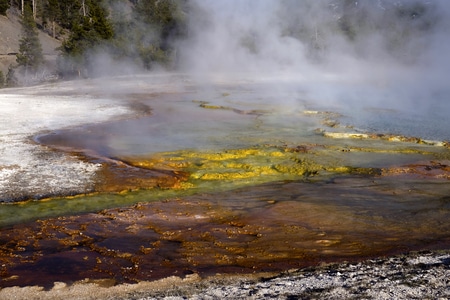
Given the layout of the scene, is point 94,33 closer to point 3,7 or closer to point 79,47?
point 79,47

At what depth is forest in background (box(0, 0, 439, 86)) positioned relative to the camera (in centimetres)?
2020

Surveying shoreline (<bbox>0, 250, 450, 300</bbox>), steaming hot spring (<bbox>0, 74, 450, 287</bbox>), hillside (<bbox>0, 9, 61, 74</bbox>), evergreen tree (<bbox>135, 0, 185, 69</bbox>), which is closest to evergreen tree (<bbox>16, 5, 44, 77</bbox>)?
hillside (<bbox>0, 9, 61, 74</bbox>)

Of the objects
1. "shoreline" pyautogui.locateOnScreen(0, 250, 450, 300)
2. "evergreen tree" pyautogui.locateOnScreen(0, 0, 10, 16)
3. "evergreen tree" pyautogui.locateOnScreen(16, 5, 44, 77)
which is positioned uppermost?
"evergreen tree" pyautogui.locateOnScreen(0, 0, 10, 16)

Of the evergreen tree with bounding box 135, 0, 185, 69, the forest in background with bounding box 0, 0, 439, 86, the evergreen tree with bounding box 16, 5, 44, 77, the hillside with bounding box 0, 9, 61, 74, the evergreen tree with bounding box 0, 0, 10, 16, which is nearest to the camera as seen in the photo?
the forest in background with bounding box 0, 0, 439, 86

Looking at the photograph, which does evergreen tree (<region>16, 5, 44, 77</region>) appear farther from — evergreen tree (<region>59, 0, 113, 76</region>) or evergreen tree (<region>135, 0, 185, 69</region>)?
evergreen tree (<region>135, 0, 185, 69</region>)

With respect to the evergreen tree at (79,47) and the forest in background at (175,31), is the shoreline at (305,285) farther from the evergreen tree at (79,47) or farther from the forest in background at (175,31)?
the evergreen tree at (79,47)

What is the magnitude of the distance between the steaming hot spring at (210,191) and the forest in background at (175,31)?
11033mm

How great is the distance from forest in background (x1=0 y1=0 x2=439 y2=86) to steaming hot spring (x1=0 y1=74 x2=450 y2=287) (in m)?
11.0

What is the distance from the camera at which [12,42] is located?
2414 cm

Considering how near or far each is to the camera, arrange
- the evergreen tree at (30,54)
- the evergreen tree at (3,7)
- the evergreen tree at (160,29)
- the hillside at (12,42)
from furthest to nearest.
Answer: the evergreen tree at (3,7) < the evergreen tree at (160,29) < the hillside at (12,42) < the evergreen tree at (30,54)

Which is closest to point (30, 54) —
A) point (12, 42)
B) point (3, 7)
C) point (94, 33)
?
point (94, 33)

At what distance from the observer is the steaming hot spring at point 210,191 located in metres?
3.22

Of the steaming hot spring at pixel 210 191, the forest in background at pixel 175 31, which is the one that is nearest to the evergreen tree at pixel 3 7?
the forest in background at pixel 175 31

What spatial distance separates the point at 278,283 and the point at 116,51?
68.2 feet
